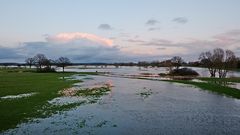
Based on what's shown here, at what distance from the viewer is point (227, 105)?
30.8 m

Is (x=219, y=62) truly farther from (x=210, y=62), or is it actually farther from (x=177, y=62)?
(x=177, y=62)

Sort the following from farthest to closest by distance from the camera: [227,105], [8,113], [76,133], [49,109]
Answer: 1. [227,105]
2. [49,109]
3. [8,113]
4. [76,133]

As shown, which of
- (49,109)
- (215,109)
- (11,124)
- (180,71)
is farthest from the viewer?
(180,71)

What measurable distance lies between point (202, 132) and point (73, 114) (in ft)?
34.6

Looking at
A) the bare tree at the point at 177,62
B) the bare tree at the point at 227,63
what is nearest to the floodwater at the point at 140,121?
the bare tree at the point at 227,63

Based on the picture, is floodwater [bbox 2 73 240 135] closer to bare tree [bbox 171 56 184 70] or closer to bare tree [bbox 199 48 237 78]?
bare tree [bbox 199 48 237 78]

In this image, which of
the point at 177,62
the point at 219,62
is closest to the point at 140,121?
the point at 219,62

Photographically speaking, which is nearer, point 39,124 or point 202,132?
point 202,132

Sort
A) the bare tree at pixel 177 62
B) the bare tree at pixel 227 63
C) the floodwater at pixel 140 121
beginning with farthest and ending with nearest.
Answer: the bare tree at pixel 177 62 < the bare tree at pixel 227 63 < the floodwater at pixel 140 121

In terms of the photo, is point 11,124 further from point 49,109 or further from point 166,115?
point 166,115

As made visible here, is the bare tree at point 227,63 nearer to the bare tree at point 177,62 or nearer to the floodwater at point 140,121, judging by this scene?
the bare tree at point 177,62

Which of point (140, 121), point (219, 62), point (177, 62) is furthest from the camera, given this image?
point (177, 62)

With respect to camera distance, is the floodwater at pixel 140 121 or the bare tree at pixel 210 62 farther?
the bare tree at pixel 210 62

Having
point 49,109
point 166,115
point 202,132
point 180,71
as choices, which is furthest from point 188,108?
point 180,71
